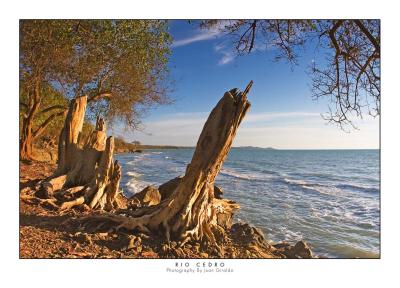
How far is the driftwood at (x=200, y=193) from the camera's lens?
20.7 feet

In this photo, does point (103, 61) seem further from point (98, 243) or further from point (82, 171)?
point (98, 243)

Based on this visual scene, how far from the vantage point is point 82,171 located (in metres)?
9.70

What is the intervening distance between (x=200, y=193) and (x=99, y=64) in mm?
5824

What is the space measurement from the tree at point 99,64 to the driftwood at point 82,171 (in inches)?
49.1

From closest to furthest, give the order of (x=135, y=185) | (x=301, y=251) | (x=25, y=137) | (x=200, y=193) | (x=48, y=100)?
(x=200, y=193) → (x=301, y=251) → (x=25, y=137) → (x=48, y=100) → (x=135, y=185)

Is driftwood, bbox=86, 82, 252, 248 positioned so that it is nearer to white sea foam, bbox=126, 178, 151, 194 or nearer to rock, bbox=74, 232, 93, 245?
rock, bbox=74, 232, 93, 245

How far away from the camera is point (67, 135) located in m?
10.0

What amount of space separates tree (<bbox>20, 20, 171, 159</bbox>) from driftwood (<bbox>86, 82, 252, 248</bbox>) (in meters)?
3.03

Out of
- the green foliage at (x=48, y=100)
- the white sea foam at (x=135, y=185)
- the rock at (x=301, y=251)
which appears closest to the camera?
the rock at (x=301, y=251)

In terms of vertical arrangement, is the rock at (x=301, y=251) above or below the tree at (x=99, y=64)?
below

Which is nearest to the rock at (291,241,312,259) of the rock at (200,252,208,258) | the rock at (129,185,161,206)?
the rock at (200,252,208,258)

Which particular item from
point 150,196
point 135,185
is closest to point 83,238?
point 150,196

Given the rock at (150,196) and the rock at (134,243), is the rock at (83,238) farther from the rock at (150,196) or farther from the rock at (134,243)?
the rock at (150,196)

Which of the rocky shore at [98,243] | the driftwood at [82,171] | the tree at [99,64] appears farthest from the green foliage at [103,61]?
the rocky shore at [98,243]
